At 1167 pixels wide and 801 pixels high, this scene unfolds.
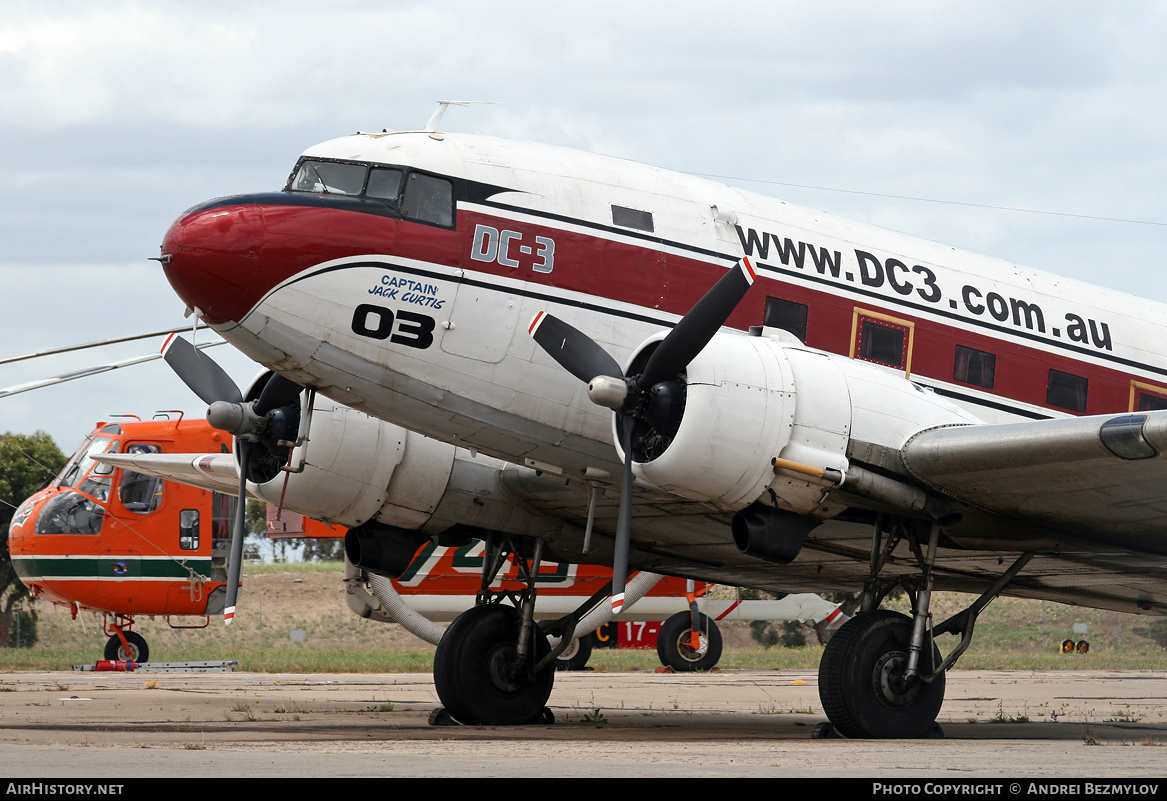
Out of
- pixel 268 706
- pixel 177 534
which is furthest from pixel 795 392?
pixel 177 534

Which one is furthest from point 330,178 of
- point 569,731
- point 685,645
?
point 685,645

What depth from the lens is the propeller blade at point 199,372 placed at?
13.3m

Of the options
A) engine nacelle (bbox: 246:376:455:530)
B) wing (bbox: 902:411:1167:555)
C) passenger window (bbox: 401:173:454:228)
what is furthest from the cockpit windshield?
wing (bbox: 902:411:1167:555)

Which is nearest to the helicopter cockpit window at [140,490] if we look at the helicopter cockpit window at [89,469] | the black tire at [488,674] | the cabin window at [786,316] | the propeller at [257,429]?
the helicopter cockpit window at [89,469]

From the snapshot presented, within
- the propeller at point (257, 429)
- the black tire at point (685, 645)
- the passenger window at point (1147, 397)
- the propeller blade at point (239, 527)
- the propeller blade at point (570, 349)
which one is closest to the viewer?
the propeller blade at point (570, 349)

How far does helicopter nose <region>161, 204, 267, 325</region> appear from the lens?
32.7ft

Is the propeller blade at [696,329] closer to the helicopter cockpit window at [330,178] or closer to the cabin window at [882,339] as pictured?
the cabin window at [882,339]

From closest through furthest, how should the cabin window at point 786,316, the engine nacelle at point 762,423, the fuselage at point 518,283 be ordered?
1. the engine nacelle at point 762,423
2. the fuselage at point 518,283
3. the cabin window at point 786,316

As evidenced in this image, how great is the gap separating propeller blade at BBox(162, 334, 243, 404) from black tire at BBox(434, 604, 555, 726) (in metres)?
3.25

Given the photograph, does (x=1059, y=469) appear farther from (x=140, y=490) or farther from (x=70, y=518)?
(x=70, y=518)

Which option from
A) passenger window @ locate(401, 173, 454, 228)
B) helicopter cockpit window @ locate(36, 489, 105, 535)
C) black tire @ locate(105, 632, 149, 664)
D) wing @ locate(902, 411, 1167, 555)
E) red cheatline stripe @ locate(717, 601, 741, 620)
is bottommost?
black tire @ locate(105, 632, 149, 664)

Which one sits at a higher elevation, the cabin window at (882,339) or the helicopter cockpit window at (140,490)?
the cabin window at (882,339)

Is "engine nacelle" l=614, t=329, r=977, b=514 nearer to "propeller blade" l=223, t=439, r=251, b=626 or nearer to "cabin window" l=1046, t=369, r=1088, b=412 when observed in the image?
"cabin window" l=1046, t=369, r=1088, b=412

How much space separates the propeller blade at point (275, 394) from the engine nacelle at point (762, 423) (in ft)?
12.7
